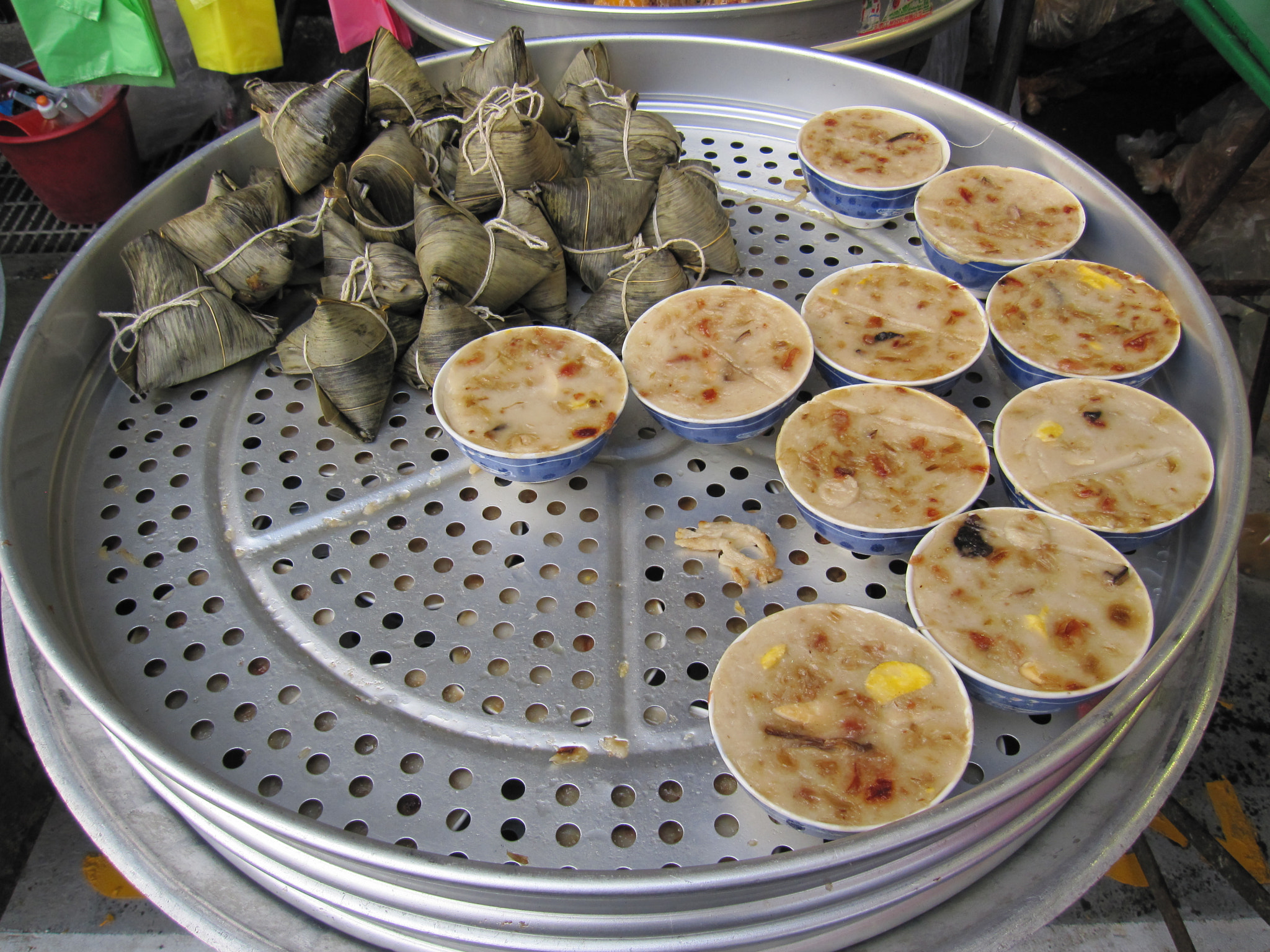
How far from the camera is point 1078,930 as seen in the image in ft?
8.25

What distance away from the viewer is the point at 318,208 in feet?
7.22

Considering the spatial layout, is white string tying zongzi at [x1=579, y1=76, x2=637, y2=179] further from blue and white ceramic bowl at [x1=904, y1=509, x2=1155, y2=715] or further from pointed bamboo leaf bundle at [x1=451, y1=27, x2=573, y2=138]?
blue and white ceramic bowl at [x1=904, y1=509, x2=1155, y2=715]

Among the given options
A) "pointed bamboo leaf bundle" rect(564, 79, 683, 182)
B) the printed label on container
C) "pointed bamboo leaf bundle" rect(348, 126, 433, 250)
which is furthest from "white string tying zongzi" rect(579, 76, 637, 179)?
the printed label on container

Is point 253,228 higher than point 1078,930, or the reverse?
point 253,228

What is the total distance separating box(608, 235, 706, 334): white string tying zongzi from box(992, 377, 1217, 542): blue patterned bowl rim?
82cm

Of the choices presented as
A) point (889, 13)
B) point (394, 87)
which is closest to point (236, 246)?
point (394, 87)

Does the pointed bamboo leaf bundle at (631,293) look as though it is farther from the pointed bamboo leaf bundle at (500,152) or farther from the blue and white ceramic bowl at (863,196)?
the blue and white ceramic bowl at (863,196)

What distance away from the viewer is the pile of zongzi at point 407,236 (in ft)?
6.31

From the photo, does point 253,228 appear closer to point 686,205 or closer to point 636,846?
Answer: point 686,205

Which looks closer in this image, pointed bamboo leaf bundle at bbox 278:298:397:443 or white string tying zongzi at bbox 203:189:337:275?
pointed bamboo leaf bundle at bbox 278:298:397:443

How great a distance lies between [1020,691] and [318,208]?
2.05m

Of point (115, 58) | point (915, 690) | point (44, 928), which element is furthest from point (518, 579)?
point (115, 58)

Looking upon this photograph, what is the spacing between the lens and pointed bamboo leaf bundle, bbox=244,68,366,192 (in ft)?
7.06

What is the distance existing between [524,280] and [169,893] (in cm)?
149
